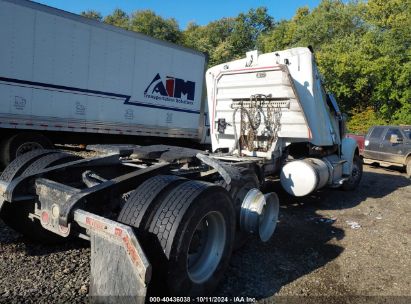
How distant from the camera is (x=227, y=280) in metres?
3.41

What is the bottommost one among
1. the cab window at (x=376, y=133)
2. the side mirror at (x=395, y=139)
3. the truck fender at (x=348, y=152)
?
the truck fender at (x=348, y=152)

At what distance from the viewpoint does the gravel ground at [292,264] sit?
3172 millimetres

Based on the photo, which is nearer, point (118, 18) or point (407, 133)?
point (407, 133)

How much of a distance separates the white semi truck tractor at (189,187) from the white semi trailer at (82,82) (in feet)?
3.13

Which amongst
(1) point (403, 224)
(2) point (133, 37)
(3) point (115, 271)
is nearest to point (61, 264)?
(3) point (115, 271)

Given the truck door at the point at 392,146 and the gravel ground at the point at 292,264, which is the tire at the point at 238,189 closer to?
the gravel ground at the point at 292,264

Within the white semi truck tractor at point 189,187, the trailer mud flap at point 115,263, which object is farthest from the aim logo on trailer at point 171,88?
the trailer mud flap at point 115,263

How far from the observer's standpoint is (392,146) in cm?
1202

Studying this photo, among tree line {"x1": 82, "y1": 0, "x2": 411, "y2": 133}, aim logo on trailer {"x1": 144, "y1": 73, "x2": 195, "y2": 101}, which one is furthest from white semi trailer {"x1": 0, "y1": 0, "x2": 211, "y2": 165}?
tree line {"x1": 82, "y1": 0, "x2": 411, "y2": 133}

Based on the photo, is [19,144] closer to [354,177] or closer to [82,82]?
[82,82]

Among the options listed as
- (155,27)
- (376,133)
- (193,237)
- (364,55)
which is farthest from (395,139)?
(155,27)

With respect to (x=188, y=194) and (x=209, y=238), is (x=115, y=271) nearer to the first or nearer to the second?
(x=188, y=194)

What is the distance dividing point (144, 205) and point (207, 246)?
783mm

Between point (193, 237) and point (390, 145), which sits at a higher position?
point (390, 145)
